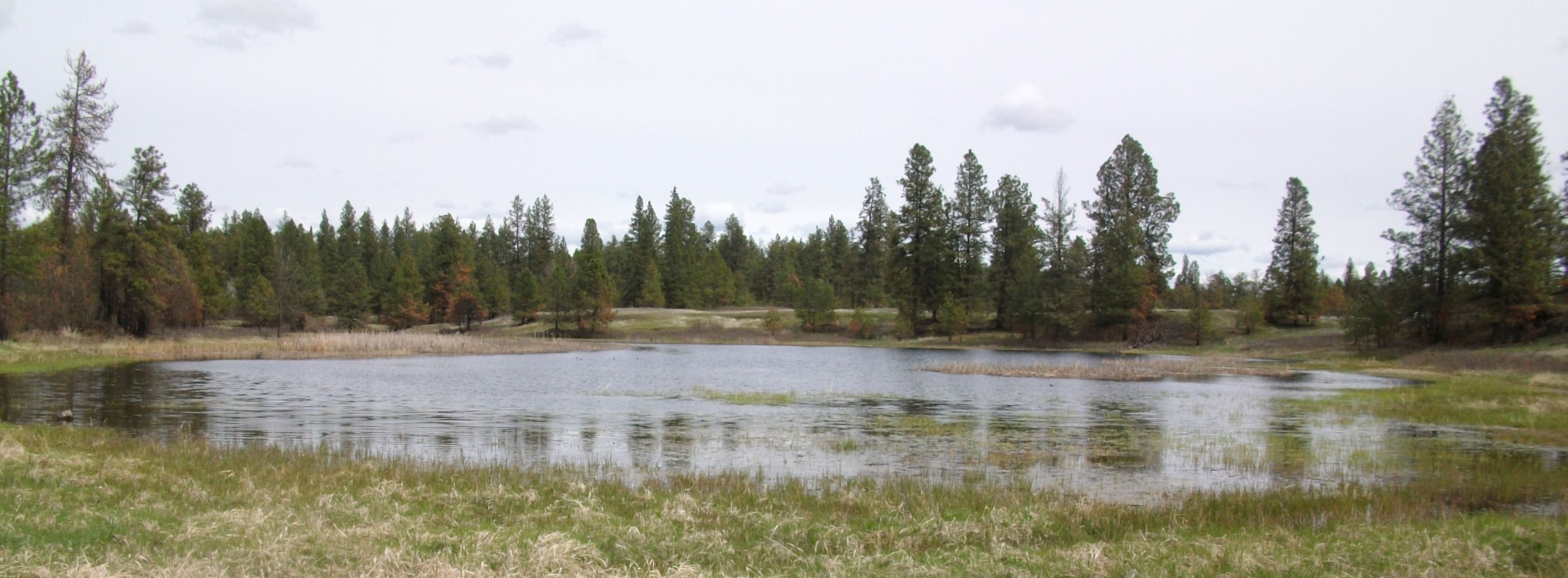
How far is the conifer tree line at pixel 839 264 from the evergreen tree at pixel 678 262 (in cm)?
31

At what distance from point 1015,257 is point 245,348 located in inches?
2542

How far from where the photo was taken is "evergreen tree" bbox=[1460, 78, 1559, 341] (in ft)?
159

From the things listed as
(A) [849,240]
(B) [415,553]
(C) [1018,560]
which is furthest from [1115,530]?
(A) [849,240]

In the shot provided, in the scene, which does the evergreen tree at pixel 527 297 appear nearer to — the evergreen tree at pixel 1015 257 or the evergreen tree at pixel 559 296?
the evergreen tree at pixel 559 296

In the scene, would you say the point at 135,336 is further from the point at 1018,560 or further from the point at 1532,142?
the point at 1532,142

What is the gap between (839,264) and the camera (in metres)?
128

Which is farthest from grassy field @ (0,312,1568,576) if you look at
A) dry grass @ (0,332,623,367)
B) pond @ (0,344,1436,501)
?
dry grass @ (0,332,623,367)

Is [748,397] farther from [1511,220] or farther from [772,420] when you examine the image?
[1511,220]

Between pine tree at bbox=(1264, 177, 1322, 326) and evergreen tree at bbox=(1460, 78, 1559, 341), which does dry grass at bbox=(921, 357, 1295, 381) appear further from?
pine tree at bbox=(1264, 177, 1322, 326)

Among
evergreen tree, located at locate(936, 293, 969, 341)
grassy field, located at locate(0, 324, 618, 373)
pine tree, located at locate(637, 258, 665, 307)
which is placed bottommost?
grassy field, located at locate(0, 324, 618, 373)

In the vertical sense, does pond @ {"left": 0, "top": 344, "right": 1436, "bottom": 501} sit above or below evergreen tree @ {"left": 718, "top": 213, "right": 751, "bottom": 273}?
below

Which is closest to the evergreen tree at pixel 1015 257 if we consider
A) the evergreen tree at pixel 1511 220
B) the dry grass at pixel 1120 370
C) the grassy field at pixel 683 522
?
the dry grass at pixel 1120 370

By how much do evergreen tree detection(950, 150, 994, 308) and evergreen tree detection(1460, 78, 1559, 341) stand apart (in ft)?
134

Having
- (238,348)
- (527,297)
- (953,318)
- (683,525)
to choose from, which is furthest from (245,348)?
(953,318)
